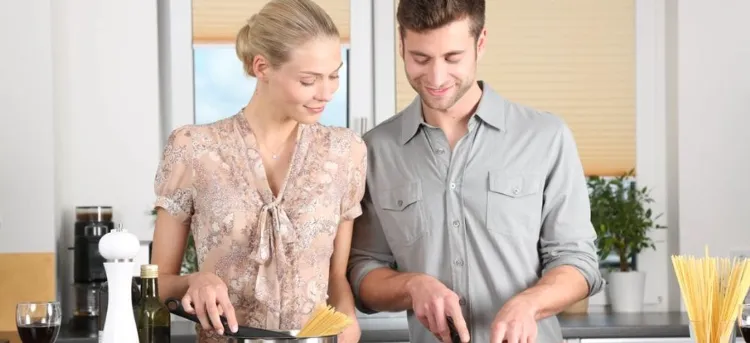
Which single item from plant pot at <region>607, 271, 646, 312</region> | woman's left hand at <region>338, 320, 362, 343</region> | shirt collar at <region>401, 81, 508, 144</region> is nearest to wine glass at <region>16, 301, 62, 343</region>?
woman's left hand at <region>338, 320, 362, 343</region>

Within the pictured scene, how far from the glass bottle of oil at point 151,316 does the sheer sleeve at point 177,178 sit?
28cm

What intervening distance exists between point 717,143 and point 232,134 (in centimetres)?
263

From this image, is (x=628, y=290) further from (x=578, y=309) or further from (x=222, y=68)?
(x=222, y=68)

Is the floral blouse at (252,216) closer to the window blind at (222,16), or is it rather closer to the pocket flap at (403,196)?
the pocket flap at (403,196)

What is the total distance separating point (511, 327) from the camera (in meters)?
2.13

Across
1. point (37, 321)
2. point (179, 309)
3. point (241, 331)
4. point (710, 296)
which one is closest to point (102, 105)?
point (37, 321)

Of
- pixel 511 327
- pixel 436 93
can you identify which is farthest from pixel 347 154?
pixel 511 327

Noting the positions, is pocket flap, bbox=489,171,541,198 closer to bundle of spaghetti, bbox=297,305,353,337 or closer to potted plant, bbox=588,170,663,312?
bundle of spaghetti, bbox=297,305,353,337

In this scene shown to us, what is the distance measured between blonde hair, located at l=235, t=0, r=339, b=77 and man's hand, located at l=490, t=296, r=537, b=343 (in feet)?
2.08

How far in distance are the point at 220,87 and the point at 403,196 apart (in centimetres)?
220


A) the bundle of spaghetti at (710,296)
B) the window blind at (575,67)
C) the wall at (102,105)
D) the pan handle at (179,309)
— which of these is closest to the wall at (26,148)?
the wall at (102,105)

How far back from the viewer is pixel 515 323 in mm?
2131

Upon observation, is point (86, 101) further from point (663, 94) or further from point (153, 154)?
point (663, 94)

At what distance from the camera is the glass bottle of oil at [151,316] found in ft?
6.50
